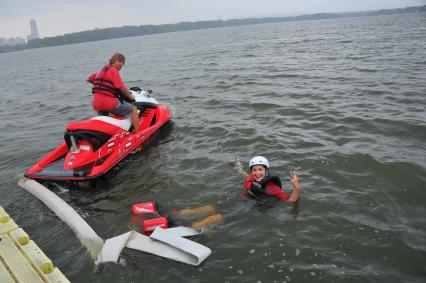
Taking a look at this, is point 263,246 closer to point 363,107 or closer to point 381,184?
point 381,184

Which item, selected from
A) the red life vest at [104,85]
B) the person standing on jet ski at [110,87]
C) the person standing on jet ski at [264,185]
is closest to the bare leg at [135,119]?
the person standing on jet ski at [110,87]

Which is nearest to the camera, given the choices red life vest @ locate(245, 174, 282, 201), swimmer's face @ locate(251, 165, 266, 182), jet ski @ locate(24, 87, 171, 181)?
red life vest @ locate(245, 174, 282, 201)

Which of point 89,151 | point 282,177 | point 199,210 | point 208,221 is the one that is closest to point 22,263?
point 208,221

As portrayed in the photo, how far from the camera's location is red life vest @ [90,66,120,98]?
7.86 m

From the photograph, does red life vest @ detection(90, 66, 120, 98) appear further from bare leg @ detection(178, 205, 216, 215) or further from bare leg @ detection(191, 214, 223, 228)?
bare leg @ detection(191, 214, 223, 228)

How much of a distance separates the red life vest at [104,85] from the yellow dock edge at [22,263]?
4067 mm

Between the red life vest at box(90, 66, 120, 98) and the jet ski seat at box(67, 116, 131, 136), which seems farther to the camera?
the red life vest at box(90, 66, 120, 98)

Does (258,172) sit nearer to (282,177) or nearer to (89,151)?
(282,177)

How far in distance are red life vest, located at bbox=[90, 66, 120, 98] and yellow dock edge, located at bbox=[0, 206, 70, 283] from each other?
407 centimetres

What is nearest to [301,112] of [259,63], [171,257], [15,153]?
[171,257]

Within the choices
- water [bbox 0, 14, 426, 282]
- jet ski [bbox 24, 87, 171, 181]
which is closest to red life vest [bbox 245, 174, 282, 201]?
water [bbox 0, 14, 426, 282]

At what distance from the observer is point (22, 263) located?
3.93m

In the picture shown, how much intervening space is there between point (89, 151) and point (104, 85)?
162cm

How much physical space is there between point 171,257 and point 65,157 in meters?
4.18
